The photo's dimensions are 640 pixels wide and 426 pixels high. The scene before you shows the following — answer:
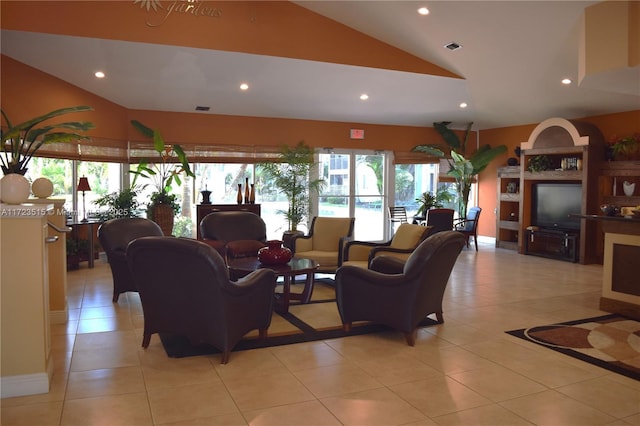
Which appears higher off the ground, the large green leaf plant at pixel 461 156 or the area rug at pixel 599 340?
the large green leaf plant at pixel 461 156

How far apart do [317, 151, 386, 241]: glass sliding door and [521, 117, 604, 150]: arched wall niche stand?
3006 millimetres

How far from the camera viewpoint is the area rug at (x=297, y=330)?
3.99m

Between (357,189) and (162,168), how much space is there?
4006mm

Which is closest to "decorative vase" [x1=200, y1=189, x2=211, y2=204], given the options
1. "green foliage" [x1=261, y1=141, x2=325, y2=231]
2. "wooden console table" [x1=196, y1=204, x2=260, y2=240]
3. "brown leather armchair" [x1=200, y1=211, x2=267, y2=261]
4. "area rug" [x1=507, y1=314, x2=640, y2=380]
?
"wooden console table" [x1=196, y1=204, x2=260, y2=240]

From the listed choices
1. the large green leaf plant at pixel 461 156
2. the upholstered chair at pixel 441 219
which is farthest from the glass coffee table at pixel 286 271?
the large green leaf plant at pixel 461 156

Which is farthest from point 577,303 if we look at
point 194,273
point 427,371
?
point 194,273

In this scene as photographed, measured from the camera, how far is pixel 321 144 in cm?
995

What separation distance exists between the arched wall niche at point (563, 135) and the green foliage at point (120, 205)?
7092 mm

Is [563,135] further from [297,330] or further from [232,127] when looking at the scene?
[297,330]

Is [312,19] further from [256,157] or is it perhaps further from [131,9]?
[256,157]

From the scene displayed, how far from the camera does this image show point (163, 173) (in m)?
8.73

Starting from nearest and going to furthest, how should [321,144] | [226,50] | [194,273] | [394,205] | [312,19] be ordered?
[194,273] < [226,50] < [312,19] < [321,144] < [394,205]

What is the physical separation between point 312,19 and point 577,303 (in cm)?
495

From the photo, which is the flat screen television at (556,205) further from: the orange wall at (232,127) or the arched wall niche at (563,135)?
the orange wall at (232,127)
